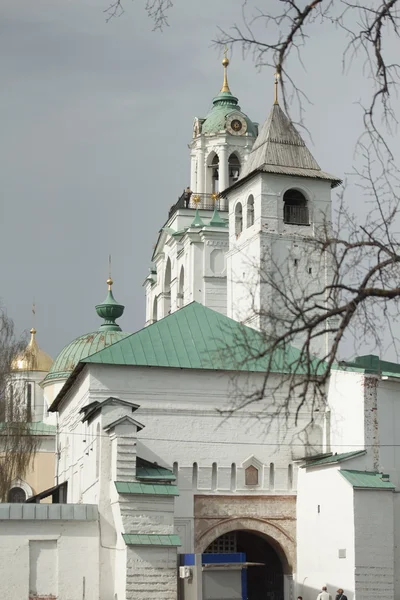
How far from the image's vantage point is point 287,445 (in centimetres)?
3177

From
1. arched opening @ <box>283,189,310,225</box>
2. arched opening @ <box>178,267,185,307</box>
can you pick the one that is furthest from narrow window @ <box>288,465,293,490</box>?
arched opening @ <box>178,267,185,307</box>

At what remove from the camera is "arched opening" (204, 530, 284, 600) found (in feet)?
104

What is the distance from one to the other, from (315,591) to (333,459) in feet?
10.8

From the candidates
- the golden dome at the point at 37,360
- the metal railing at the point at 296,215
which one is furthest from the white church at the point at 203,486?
the golden dome at the point at 37,360

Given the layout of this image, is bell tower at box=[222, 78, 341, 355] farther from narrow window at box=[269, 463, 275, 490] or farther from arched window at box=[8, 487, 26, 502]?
arched window at box=[8, 487, 26, 502]

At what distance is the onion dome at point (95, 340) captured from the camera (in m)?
48.2

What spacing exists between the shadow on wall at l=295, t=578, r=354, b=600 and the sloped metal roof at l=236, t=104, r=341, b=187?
14092mm

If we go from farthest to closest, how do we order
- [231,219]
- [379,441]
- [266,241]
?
[231,219]
[266,241]
[379,441]

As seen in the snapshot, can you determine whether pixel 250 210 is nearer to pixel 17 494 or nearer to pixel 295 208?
pixel 295 208

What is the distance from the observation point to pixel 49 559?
90.3 ft

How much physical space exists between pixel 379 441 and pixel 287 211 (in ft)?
38.2

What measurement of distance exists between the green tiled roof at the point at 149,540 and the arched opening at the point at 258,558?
3730mm

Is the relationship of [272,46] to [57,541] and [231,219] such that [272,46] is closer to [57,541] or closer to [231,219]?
[57,541]

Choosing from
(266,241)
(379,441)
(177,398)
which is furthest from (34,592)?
(266,241)
